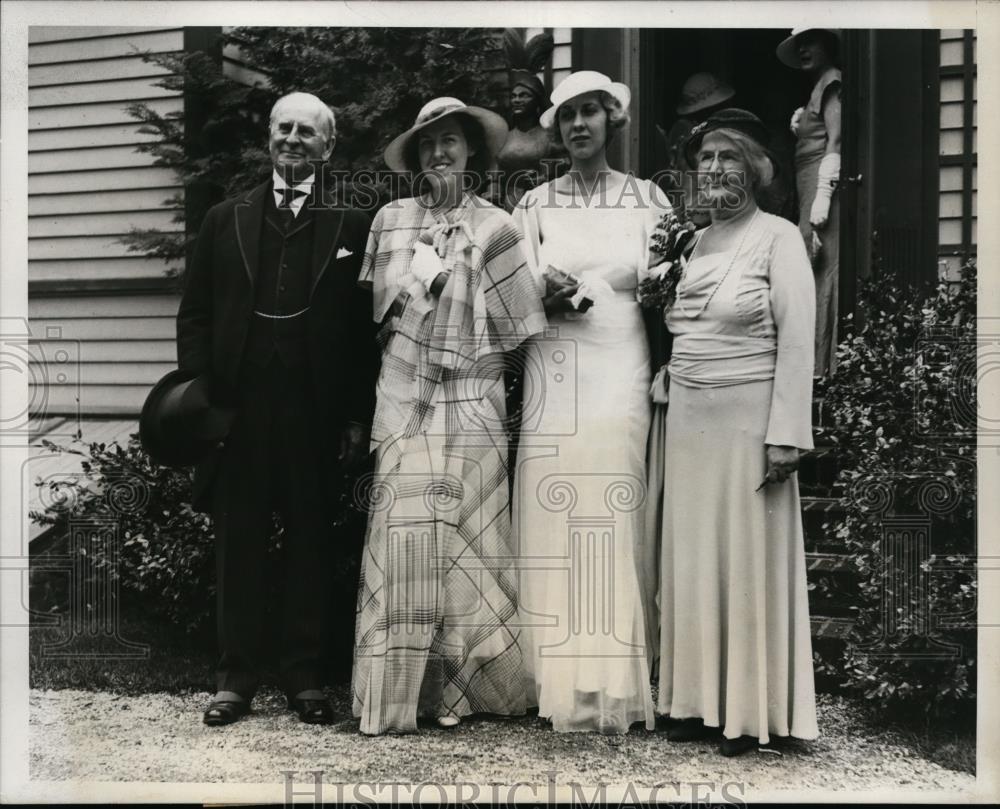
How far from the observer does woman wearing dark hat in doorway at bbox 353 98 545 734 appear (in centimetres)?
443

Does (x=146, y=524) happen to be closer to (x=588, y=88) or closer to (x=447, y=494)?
(x=447, y=494)

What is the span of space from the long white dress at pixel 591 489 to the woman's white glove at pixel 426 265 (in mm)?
399

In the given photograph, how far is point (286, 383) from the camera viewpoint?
14.7 ft

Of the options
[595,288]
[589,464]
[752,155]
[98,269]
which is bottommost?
[589,464]

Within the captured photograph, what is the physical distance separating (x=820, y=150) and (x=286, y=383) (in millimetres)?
2493

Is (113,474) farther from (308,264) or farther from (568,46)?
(568,46)

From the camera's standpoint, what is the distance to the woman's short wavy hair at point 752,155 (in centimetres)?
436

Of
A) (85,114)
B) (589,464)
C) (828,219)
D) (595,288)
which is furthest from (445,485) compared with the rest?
(85,114)

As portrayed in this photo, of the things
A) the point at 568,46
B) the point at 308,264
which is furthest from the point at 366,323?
the point at 568,46

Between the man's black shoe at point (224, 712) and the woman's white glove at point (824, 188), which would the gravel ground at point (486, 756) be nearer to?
the man's black shoe at point (224, 712)

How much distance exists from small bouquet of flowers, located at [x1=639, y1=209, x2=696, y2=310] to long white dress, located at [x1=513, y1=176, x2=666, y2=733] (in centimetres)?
4

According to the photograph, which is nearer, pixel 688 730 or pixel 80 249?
pixel 688 730

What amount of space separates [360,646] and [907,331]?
2699 millimetres

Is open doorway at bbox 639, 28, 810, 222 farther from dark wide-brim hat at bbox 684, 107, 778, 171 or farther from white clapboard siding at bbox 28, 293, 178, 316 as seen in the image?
white clapboard siding at bbox 28, 293, 178, 316
